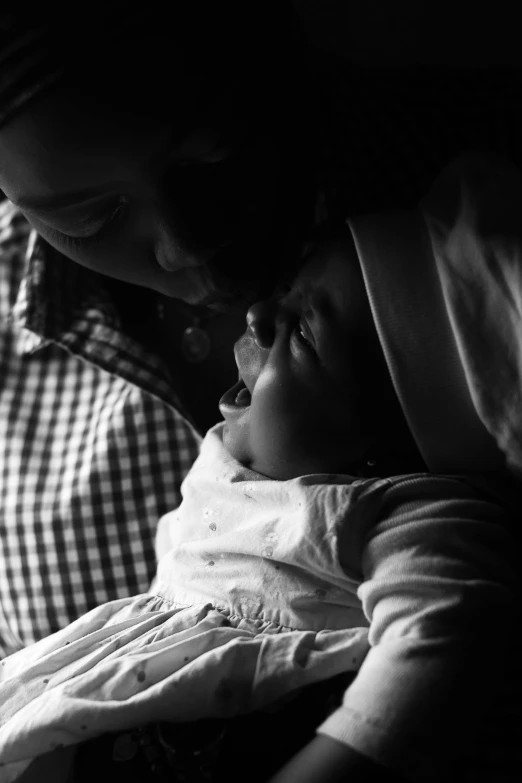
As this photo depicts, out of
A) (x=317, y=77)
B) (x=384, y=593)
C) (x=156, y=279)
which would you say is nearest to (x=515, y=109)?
(x=317, y=77)

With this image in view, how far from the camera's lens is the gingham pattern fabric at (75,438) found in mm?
1051

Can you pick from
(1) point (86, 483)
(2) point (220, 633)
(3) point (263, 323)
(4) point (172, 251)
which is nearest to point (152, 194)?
(4) point (172, 251)

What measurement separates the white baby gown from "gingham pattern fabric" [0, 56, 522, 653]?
21 cm

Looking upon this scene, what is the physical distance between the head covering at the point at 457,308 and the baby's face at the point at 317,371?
0.03m

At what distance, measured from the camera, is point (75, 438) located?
3.64 feet

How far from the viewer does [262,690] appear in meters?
0.66

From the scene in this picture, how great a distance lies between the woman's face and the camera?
60cm

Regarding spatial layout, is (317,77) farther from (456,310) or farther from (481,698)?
(481,698)

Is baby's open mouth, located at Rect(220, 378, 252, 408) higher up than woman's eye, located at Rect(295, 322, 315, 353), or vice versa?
woman's eye, located at Rect(295, 322, 315, 353)

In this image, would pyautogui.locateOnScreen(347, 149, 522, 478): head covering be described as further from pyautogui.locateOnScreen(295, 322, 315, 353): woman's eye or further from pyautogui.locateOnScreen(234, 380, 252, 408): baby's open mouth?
pyautogui.locateOnScreen(234, 380, 252, 408): baby's open mouth

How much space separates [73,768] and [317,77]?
2.48ft

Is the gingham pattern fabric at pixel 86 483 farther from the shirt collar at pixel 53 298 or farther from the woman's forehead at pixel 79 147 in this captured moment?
the woman's forehead at pixel 79 147

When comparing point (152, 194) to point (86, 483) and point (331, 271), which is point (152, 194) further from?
point (86, 483)

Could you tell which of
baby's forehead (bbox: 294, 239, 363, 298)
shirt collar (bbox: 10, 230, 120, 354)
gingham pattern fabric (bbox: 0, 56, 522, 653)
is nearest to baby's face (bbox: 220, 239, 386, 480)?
baby's forehead (bbox: 294, 239, 363, 298)
